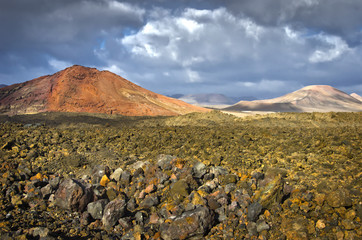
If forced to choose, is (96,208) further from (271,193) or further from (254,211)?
(271,193)

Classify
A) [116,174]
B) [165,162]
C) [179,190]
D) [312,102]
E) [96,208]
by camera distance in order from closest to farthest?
1. [96,208]
2. [179,190]
3. [116,174]
4. [165,162]
5. [312,102]

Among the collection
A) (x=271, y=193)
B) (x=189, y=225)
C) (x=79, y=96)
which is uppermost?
(x=79, y=96)

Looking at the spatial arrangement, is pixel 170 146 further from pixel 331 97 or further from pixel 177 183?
pixel 331 97

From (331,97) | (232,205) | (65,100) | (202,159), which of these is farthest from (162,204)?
(331,97)

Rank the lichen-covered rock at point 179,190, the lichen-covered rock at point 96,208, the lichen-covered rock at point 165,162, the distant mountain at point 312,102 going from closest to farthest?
the lichen-covered rock at point 96,208
the lichen-covered rock at point 179,190
the lichen-covered rock at point 165,162
the distant mountain at point 312,102

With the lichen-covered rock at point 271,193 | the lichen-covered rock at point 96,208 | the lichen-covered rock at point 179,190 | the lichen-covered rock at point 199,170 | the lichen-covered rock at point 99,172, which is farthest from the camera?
the lichen-covered rock at point 99,172

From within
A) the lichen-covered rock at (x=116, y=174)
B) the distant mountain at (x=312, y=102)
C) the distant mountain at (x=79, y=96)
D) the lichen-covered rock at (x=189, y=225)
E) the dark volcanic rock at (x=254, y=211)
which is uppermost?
the distant mountain at (x=312, y=102)

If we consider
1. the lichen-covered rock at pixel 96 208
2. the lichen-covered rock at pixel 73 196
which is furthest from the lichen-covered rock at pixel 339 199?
the lichen-covered rock at pixel 73 196

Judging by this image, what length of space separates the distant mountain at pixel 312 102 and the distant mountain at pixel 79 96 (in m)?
57.5

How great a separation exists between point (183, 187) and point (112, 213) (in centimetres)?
165

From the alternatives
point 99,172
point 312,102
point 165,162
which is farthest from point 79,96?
point 312,102

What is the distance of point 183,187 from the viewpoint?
585 centimetres

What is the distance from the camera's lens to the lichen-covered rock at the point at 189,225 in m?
4.64

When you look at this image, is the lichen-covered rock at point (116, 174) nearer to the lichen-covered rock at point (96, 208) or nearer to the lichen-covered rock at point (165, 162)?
the lichen-covered rock at point (165, 162)
